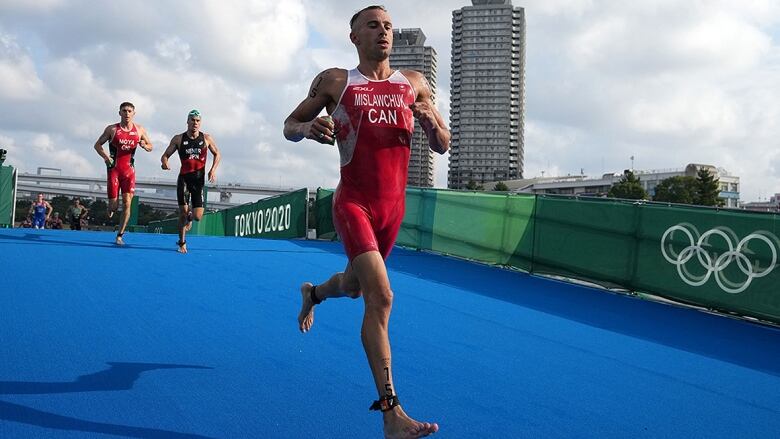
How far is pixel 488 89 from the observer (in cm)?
18238

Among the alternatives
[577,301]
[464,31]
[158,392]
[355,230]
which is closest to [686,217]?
[577,301]

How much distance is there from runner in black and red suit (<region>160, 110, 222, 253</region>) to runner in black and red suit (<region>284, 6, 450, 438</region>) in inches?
307

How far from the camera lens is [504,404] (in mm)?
3545

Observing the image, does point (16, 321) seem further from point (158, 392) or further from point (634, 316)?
point (634, 316)

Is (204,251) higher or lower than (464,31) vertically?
lower

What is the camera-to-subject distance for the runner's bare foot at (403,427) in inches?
100

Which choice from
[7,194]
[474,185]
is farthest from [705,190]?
[7,194]

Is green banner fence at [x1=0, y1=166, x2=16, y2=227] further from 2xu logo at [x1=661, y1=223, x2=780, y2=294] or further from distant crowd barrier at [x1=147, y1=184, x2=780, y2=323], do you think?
2xu logo at [x1=661, y1=223, x2=780, y2=294]

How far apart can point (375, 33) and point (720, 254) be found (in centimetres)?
704

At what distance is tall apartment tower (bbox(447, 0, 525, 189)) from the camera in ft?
592

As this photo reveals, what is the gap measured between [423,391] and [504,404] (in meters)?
0.51

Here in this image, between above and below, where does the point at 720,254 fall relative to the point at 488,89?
below

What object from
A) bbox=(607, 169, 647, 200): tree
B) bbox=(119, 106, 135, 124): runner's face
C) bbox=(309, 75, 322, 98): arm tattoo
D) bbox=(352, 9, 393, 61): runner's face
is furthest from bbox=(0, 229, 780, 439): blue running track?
bbox=(607, 169, 647, 200): tree

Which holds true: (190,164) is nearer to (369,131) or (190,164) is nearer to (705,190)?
(369,131)
